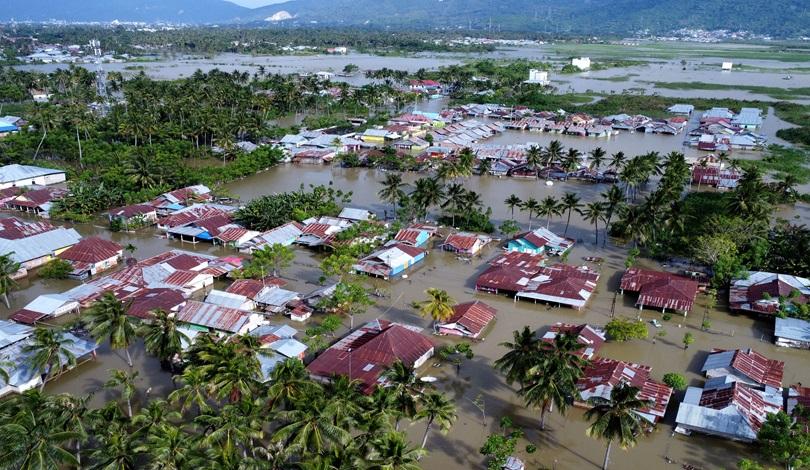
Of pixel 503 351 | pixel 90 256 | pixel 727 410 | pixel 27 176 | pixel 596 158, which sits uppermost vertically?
pixel 596 158

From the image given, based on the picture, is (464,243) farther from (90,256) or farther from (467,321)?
(90,256)

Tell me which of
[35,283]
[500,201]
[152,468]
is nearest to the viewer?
[152,468]

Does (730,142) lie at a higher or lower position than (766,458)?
higher

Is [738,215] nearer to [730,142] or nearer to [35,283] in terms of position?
[730,142]

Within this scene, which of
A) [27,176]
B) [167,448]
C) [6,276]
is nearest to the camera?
[167,448]

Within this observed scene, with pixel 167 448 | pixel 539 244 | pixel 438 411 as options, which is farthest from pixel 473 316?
pixel 167 448

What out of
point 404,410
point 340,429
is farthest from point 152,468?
point 404,410
